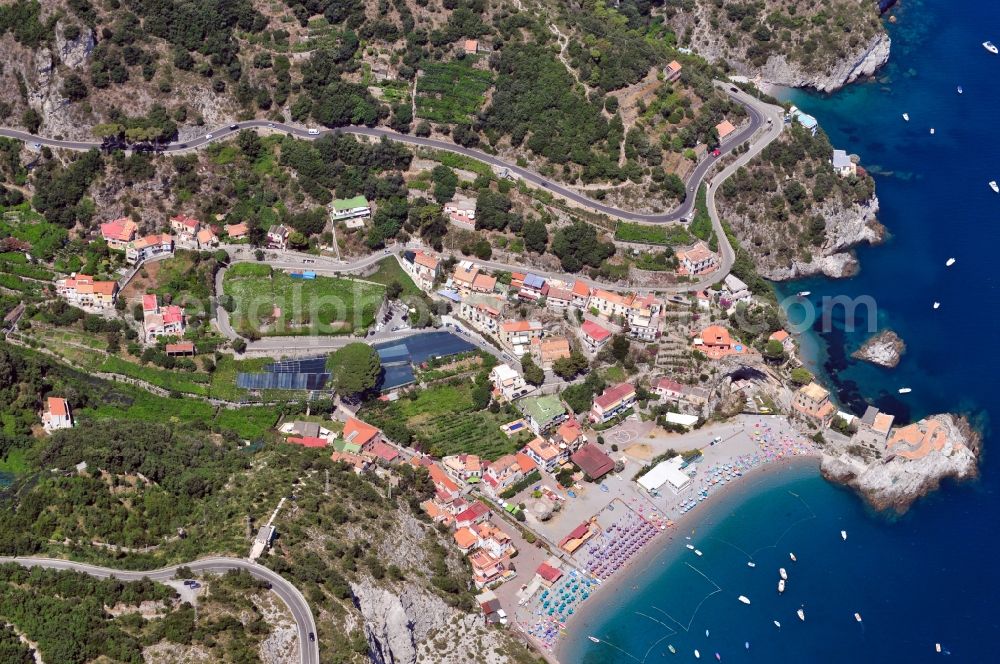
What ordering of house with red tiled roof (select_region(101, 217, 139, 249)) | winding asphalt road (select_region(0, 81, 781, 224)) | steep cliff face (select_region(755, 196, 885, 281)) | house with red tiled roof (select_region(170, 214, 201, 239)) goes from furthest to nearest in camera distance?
steep cliff face (select_region(755, 196, 885, 281)) < winding asphalt road (select_region(0, 81, 781, 224)) < house with red tiled roof (select_region(170, 214, 201, 239)) < house with red tiled roof (select_region(101, 217, 139, 249))

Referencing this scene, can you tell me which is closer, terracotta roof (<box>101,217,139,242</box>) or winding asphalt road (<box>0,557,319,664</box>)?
winding asphalt road (<box>0,557,319,664</box>)

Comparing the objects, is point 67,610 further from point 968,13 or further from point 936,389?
point 968,13

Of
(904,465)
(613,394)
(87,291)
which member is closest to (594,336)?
(613,394)

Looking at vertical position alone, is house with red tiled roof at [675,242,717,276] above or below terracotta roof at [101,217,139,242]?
above

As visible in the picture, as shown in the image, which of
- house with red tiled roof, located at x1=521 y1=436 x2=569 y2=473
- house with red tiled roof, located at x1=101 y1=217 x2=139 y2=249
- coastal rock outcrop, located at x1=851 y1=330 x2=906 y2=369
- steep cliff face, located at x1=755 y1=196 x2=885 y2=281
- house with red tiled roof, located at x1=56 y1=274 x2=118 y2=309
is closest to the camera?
house with red tiled roof, located at x1=521 y1=436 x2=569 y2=473

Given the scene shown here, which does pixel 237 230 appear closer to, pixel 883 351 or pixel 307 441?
pixel 307 441

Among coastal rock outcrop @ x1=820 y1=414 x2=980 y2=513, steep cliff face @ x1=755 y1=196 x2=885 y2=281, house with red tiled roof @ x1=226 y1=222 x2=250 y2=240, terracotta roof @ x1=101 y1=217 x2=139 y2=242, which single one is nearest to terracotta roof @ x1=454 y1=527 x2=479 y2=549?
coastal rock outcrop @ x1=820 y1=414 x2=980 y2=513

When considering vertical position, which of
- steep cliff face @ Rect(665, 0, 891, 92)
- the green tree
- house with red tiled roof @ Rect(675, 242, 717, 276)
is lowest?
the green tree

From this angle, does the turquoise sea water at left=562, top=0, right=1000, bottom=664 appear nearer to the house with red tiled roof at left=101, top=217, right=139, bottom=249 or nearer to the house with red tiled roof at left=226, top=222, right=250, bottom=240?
the house with red tiled roof at left=226, top=222, right=250, bottom=240
